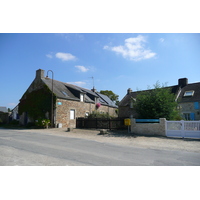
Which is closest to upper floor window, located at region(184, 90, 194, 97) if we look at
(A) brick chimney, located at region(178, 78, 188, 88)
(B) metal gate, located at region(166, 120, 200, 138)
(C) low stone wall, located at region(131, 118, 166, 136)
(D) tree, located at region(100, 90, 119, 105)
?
(A) brick chimney, located at region(178, 78, 188, 88)

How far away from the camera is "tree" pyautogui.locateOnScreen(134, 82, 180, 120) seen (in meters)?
11.6

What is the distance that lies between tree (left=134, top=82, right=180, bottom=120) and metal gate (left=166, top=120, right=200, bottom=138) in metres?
1.06

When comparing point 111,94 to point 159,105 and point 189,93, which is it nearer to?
point 189,93

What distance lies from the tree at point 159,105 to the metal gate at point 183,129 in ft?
3.46

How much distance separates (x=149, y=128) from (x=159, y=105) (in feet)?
6.49

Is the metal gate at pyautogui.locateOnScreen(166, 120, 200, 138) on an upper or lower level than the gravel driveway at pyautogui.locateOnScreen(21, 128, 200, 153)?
upper

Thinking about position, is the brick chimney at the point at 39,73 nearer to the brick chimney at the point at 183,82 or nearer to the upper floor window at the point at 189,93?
the upper floor window at the point at 189,93

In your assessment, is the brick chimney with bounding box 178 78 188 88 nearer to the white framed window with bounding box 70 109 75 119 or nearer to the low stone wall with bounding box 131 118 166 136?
the low stone wall with bounding box 131 118 166 136

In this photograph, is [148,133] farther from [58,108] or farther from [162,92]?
[58,108]

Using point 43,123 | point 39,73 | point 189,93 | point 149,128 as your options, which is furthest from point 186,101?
point 39,73

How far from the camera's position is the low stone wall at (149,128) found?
1102 centimetres

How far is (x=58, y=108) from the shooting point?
1791cm

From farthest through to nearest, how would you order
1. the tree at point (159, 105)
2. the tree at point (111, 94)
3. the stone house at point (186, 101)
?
the tree at point (111, 94)
the stone house at point (186, 101)
the tree at point (159, 105)

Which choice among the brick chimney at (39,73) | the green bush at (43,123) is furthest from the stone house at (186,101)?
the brick chimney at (39,73)
